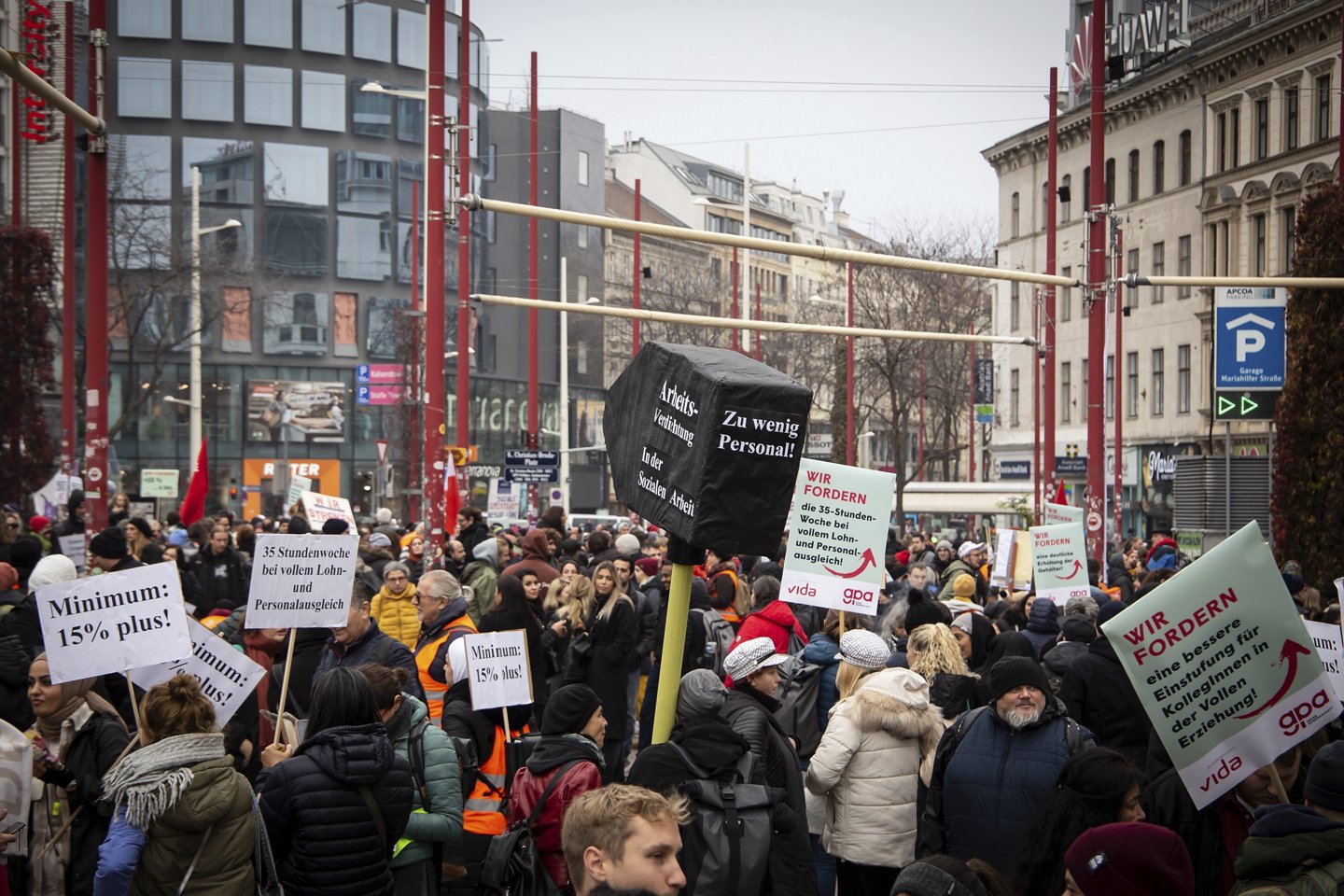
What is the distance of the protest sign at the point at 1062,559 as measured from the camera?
14250 millimetres

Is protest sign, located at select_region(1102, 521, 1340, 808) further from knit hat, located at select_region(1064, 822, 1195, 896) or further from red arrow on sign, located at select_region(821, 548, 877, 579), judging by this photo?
red arrow on sign, located at select_region(821, 548, 877, 579)

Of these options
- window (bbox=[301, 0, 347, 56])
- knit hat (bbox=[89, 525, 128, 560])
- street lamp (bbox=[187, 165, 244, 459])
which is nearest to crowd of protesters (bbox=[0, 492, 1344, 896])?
knit hat (bbox=[89, 525, 128, 560])

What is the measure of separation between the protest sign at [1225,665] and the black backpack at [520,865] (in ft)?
7.73

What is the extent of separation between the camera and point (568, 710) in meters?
6.59

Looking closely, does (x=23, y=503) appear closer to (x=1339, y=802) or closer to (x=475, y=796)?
(x=475, y=796)

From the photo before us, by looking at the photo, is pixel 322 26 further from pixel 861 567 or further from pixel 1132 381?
pixel 861 567

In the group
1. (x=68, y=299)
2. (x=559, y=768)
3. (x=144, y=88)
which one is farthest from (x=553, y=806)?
(x=144, y=88)

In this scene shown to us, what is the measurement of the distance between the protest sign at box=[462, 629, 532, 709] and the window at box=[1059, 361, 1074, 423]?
2162 inches

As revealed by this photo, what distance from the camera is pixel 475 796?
8109 mm

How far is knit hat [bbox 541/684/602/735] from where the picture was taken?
21.6ft

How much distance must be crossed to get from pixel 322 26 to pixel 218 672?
64502mm

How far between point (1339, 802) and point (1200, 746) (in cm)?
89

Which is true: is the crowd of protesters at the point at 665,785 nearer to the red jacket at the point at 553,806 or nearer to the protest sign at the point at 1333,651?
the red jacket at the point at 553,806

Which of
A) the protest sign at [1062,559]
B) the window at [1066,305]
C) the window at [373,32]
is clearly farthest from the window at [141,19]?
the protest sign at [1062,559]
